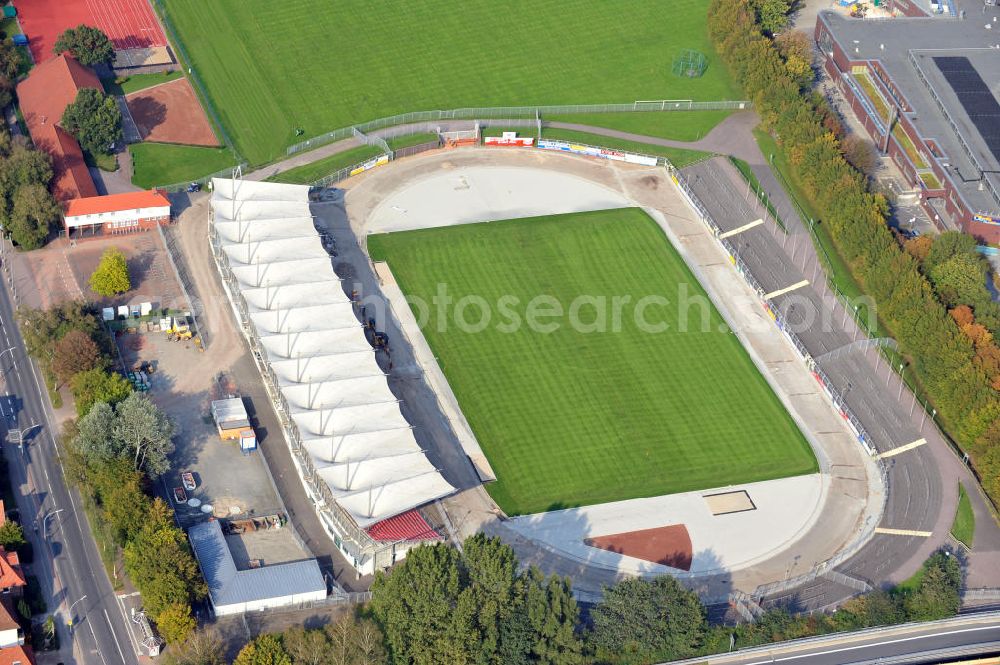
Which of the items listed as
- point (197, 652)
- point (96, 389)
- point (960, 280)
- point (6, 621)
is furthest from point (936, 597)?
point (96, 389)

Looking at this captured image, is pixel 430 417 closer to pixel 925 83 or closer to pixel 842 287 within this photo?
pixel 842 287

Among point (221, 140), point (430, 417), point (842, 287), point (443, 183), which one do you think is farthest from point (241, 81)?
A: point (842, 287)

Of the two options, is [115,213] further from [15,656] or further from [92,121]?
[15,656]

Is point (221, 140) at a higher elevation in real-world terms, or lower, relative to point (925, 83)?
higher

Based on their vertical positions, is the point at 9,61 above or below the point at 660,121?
above

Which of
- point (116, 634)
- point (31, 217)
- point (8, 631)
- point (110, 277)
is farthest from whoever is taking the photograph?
A: point (31, 217)

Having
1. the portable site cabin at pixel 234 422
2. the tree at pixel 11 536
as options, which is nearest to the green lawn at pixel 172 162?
the portable site cabin at pixel 234 422
